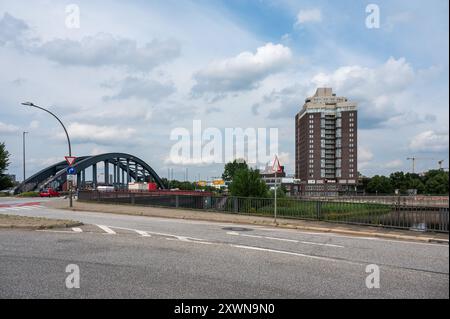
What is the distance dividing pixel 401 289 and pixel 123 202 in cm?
2572

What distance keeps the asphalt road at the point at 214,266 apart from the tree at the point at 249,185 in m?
Result: 17.9

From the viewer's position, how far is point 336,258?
9.16 meters

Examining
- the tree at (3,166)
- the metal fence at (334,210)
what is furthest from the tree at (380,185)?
the metal fence at (334,210)

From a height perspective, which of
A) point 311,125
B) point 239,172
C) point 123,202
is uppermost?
point 311,125

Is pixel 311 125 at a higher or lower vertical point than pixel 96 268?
higher

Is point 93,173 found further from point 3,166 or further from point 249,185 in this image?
point 249,185

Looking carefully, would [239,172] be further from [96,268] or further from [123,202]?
[96,268]

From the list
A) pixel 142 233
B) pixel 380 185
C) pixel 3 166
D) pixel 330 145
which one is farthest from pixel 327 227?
pixel 330 145

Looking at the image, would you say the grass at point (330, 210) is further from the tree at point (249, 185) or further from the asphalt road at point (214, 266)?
the tree at point (249, 185)

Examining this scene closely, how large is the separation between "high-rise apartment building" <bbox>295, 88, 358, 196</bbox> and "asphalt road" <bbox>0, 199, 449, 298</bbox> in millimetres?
140557

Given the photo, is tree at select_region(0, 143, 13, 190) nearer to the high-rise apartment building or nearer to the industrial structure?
the industrial structure

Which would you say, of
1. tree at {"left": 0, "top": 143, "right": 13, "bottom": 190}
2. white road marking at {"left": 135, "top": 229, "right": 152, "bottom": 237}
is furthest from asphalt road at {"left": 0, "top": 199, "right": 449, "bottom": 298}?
tree at {"left": 0, "top": 143, "right": 13, "bottom": 190}

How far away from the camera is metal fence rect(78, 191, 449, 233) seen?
15805 millimetres

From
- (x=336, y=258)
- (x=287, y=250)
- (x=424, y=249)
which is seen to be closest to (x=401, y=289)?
(x=336, y=258)
